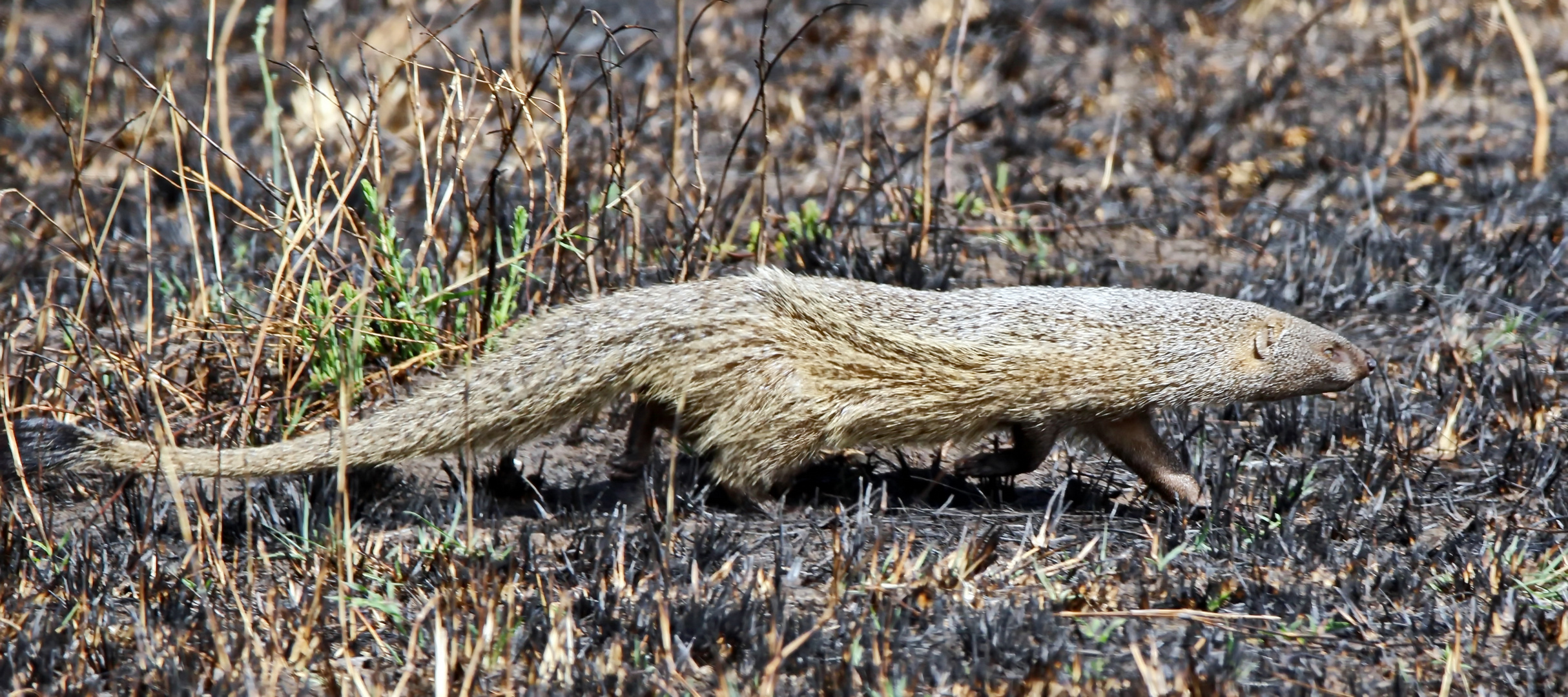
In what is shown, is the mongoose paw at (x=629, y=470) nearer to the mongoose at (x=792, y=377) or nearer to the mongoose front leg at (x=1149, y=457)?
the mongoose at (x=792, y=377)

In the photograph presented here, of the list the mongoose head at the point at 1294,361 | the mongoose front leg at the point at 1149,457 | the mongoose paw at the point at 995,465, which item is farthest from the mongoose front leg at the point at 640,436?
the mongoose head at the point at 1294,361

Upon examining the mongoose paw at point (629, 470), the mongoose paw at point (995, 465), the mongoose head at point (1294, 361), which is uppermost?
the mongoose head at point (1294, 361)

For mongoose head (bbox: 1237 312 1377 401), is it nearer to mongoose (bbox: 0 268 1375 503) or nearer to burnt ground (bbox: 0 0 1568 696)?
mongoose (bbox: 0 268 1375 503)

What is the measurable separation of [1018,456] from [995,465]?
0.11 meters

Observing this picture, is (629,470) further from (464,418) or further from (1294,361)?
(1294,361)

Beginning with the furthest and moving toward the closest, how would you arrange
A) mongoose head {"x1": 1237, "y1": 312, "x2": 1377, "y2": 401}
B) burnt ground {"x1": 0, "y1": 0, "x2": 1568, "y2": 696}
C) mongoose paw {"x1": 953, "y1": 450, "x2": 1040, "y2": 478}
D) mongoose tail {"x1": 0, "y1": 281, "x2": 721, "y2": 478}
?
mongoose paw {"x1": 953, "y1": 450, "x2": 1040, "y2": 478} < mongoose head {"x1": 1237, "y1": 312, "x2": 1377, "y2": 401} < mongoose tail {"x1": 0, "y1": 281, "x2": 721, "y2": 478} < burnt ground {"x1": 0, "y1": 0, "x2": 1568, "y2": 696}

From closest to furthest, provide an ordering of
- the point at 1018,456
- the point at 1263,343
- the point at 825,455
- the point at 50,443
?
the point at 50,443 → the point at 1263,343 → the point at 1018,456 → the point at 825,455

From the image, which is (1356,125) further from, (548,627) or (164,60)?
(164,60)

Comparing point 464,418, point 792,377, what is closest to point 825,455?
point 792,377

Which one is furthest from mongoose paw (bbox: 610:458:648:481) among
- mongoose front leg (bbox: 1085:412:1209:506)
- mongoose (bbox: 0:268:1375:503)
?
mongoose front leg (bbox: 1085:412:1209:506)

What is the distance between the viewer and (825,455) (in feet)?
13.2

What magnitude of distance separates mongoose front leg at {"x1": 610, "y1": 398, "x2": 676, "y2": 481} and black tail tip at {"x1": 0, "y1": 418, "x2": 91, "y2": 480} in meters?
1.25

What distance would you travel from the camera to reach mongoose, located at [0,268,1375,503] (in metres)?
3.38

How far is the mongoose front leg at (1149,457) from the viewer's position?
354 centimetres
